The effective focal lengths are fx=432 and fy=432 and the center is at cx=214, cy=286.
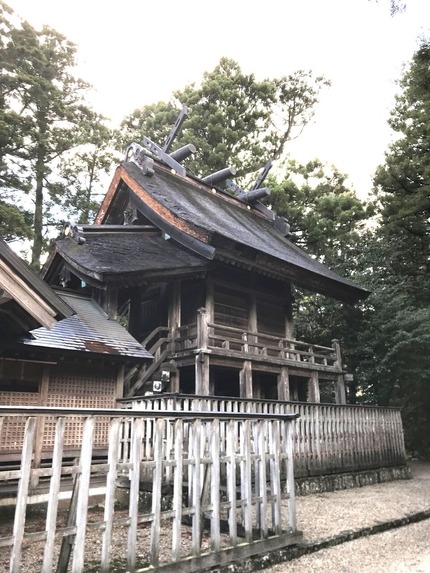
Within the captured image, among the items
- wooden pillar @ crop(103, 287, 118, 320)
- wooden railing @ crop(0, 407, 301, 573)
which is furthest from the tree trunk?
wooden railing @ crop(0, 407, 301, 573)

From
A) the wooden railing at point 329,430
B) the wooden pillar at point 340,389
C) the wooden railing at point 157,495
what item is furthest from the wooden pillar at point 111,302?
the wooden pillar at point 340,389

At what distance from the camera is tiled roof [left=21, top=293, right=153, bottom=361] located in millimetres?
8097

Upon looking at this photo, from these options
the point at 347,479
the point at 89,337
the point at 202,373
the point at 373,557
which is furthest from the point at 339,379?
the point at 373,557

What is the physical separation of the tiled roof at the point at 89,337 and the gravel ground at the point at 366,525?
450 centimetres

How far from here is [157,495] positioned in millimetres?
4039

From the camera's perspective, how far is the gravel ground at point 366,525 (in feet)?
15.4

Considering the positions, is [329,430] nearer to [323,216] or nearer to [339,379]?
[339,379]

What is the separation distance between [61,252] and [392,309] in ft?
38.5

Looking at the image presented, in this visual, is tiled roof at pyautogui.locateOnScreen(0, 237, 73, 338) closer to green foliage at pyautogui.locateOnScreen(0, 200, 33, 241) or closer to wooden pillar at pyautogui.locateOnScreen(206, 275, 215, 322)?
wooden pillar at pyautogui.locateOnScreen(206, 275, 215, 322)

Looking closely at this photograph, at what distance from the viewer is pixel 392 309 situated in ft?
52.7

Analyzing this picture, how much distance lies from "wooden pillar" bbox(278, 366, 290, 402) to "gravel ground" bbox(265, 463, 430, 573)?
3293 mm

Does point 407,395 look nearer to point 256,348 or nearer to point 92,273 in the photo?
point 256,348

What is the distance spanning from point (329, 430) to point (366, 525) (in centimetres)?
380

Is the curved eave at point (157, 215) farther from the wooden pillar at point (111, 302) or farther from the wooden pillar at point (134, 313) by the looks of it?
the wooden pillar at point (111, 302)
